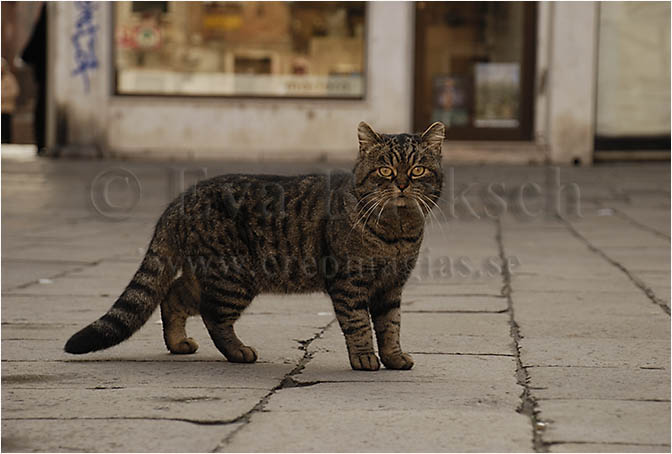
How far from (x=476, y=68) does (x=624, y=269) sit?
382 inches

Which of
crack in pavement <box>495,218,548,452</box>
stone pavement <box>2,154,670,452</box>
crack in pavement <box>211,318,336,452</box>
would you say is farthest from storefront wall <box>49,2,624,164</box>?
crack in pavement <box>211,318,336,452</box>

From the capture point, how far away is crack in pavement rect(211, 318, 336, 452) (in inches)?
135

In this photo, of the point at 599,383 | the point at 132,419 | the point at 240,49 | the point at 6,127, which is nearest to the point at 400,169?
the point at 599,383

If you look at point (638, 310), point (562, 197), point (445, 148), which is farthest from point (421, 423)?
point (445, 148)

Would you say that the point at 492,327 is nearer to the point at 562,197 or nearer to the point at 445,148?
the point at 562,197

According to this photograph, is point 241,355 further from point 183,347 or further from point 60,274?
point 60,274

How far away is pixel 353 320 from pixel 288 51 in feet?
41.1

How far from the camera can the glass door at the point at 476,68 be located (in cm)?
1650

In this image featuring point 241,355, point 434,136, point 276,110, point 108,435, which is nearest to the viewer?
point 108,435

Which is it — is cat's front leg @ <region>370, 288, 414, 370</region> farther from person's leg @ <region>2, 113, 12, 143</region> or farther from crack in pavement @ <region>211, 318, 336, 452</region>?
person's leg @ <region>2, 113, 12, 143</region>

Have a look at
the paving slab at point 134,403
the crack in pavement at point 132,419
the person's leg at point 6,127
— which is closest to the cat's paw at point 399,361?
the paving slab at point 134,403

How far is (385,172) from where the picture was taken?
4504 mm

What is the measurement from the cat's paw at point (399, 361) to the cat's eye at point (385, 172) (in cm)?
73

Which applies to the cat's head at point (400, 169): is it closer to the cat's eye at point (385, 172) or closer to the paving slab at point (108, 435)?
the cat's eye at point (385, 172)
